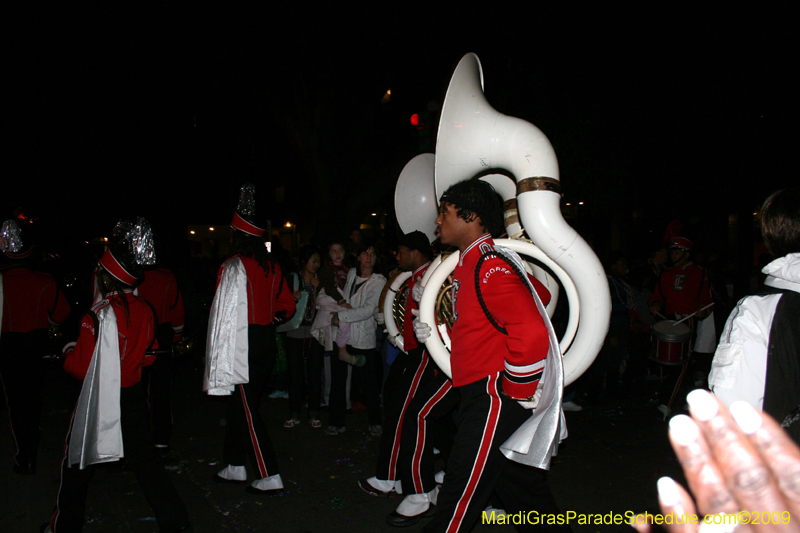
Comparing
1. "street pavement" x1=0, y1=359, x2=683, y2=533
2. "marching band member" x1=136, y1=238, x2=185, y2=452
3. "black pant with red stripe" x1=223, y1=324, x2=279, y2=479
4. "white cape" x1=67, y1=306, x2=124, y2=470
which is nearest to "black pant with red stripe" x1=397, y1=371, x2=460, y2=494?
"street pavement" x1=0, y1=359, x2=683, y2=533

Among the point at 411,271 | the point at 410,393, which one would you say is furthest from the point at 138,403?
the point at 411,271

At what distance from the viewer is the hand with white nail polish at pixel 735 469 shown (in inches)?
21.9

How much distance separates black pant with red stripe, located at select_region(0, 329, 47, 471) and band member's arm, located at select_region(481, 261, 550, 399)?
382cm

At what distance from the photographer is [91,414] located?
9.10ft

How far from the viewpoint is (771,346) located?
1.56 meters

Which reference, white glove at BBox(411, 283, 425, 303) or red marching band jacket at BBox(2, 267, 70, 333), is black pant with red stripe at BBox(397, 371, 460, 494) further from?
Result: red marching band jacket at BBox(2, 267, 70, 333)

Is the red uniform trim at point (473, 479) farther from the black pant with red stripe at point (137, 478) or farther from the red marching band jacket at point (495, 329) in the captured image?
the black pant with red stripe at point (137, 478)

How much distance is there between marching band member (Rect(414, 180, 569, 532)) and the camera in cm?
231

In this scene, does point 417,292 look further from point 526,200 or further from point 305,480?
point 305,480

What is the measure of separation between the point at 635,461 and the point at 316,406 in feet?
10.1

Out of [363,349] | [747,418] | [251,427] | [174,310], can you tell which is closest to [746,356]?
[747,418]

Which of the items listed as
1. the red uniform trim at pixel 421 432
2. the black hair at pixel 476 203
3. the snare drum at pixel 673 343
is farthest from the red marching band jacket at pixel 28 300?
the snare drum at pixel 673 343

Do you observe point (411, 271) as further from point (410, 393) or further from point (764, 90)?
point (764, 90)

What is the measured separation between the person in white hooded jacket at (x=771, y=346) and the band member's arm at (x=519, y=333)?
0.74m
